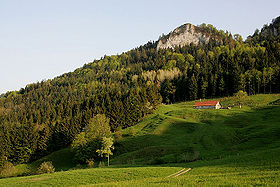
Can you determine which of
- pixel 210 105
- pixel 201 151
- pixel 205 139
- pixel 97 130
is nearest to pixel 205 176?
pixel 201 151

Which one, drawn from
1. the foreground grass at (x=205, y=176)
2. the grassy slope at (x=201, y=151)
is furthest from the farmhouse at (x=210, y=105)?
the foreground grass at (x=205, y=176)

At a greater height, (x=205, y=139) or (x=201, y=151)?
(x=201, y=151)

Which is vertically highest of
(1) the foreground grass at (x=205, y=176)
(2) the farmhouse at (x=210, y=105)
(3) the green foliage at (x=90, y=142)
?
(2) the farmhouse at (x=210, y=105)

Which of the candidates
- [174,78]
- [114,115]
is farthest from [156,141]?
[174,78]

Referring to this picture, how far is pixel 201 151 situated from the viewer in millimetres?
53781

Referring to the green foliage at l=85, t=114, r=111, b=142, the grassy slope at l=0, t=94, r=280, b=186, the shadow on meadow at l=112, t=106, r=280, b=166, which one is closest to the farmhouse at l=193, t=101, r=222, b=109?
the grassy slope at l=0, t=94, r=280, b=186

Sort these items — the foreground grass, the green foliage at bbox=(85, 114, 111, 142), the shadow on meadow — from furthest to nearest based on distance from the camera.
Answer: the green foliage at bbox=(85, 114, 111, 142)
the shadow on meadow
the foreground grass

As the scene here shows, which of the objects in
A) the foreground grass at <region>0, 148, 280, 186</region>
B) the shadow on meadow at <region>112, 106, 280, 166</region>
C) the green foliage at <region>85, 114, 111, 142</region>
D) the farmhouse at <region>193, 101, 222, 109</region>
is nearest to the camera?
the foreground grass at <region>0, 148, 280, 186</region>

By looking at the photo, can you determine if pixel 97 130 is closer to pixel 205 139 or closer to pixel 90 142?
pixel 90 142

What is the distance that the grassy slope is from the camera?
26.1 meters

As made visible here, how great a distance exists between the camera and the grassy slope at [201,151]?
2608cm

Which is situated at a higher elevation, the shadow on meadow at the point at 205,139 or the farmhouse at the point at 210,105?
the farmhouse at the point at 210,105

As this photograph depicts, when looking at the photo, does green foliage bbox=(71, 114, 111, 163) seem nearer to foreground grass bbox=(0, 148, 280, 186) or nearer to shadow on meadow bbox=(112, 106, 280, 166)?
shadow on meadow bbox=(112, 106, 280, 166)

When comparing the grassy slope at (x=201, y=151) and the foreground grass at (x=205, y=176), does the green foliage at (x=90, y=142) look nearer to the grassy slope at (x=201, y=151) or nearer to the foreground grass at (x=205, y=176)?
the grassy slope at (x=201, y=151)
